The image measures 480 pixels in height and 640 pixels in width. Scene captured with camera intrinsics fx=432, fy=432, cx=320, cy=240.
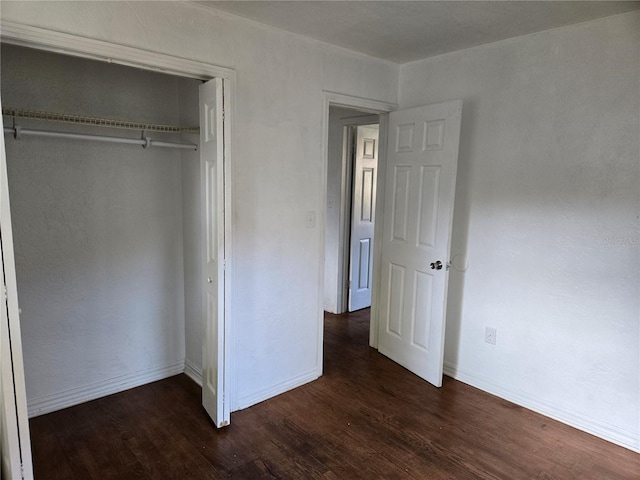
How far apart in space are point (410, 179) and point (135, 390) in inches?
98.4

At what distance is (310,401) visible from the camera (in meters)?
2.92

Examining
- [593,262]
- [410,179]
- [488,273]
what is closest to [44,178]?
[410,179]

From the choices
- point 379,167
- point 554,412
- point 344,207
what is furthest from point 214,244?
point 554,412

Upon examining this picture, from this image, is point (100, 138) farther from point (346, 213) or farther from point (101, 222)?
point (346, 213)

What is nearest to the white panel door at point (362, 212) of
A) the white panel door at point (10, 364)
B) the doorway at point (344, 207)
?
the doorway at point (344, 207)

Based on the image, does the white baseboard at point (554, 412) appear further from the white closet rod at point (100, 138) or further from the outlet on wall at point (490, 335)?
the white closet rod at point (100, 138)

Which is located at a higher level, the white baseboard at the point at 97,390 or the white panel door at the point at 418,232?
the white panel door at the point at 418,232

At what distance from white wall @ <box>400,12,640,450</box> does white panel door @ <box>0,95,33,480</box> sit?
267 centimetres

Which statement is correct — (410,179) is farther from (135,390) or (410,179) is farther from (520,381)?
(135,390)

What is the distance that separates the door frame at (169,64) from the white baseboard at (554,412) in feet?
5.56

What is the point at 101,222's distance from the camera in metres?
2.81

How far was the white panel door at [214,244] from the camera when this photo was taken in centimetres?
237

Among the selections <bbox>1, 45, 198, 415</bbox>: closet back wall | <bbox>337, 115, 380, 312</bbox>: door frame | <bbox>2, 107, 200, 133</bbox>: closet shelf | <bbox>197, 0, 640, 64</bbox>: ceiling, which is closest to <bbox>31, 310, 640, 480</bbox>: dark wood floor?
<bbox>1, 45, 198, 415</bbox>: closet back wall

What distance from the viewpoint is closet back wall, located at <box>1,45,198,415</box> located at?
8.32 ft
